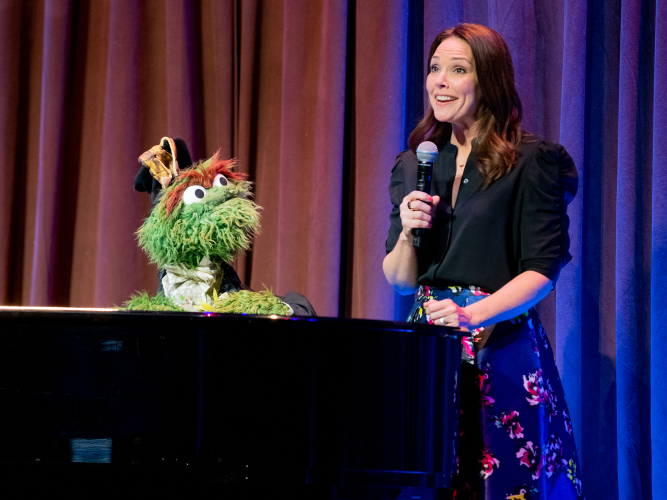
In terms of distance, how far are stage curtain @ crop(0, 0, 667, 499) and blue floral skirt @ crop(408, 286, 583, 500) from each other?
24.2 inches

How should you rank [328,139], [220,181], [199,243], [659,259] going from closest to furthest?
[199,243] < [220,181] < [659,259] < [328,139]

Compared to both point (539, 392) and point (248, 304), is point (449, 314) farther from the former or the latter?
point (248, 304)

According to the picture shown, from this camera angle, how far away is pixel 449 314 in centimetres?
125

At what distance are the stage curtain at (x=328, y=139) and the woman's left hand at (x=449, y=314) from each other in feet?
2.61

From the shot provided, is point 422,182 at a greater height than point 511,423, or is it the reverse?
point 422,182

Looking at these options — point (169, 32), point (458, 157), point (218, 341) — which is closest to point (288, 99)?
point (169, 32)

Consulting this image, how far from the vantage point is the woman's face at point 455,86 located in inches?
58.1

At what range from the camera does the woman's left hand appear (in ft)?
4.10

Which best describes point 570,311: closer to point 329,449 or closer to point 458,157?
point 458,157

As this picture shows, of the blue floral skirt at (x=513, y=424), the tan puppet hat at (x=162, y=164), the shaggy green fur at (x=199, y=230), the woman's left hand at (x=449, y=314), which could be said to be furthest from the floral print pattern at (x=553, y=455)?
the tan puppet hat at (x=162, y=164)

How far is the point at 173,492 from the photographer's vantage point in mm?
1081

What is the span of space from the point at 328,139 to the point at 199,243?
32.1 inches

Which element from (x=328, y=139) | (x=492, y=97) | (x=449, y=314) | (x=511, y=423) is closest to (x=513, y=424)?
(x=511, y=423)

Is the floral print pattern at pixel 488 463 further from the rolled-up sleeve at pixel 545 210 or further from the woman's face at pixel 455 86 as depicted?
the woman's face at pixel 455 86
